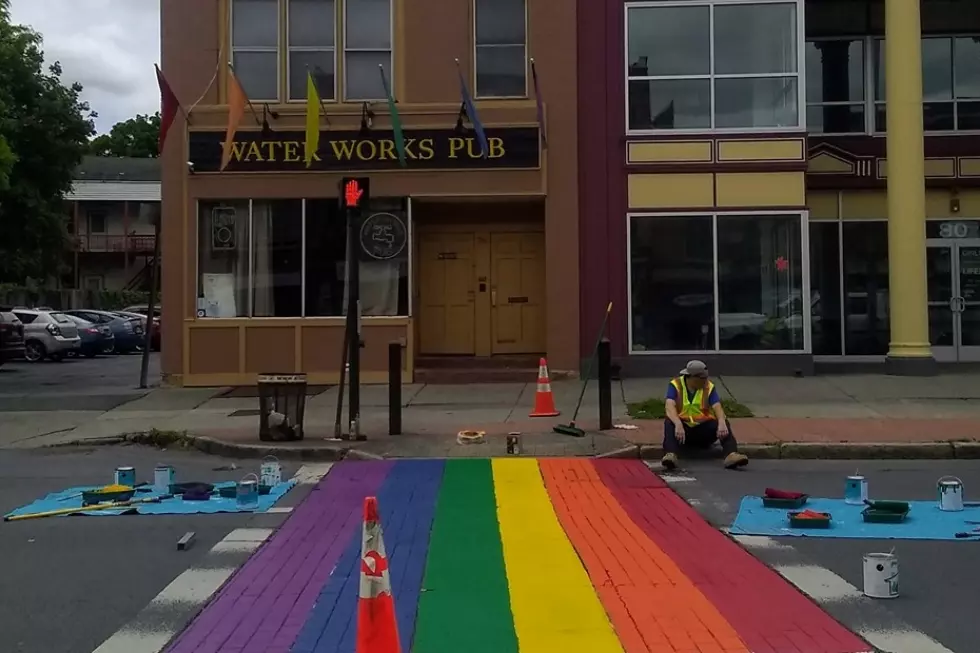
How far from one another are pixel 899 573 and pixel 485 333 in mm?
12634

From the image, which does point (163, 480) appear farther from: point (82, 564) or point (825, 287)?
point (825, 287)

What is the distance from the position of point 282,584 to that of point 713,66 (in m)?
13.6

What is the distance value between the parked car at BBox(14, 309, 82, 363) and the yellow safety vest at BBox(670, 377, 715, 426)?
2249 cm

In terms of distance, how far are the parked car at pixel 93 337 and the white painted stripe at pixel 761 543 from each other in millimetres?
26255

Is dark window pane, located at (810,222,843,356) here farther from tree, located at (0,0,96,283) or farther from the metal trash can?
tree, located at (0,0,96,283)

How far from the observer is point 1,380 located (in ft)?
73.4

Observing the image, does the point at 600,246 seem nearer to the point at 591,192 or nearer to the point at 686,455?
the point at 591,192

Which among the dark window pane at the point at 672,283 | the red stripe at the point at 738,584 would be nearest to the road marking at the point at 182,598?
the red stripe at the point at 738,584

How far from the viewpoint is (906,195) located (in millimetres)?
17531

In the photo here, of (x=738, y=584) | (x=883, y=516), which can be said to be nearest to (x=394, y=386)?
(x=883, y=516)

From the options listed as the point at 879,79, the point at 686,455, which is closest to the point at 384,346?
the point at 686,455

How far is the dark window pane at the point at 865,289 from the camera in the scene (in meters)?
20.0

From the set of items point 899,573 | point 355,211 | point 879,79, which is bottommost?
point 899,573

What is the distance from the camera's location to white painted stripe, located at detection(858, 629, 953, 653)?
530 cm
